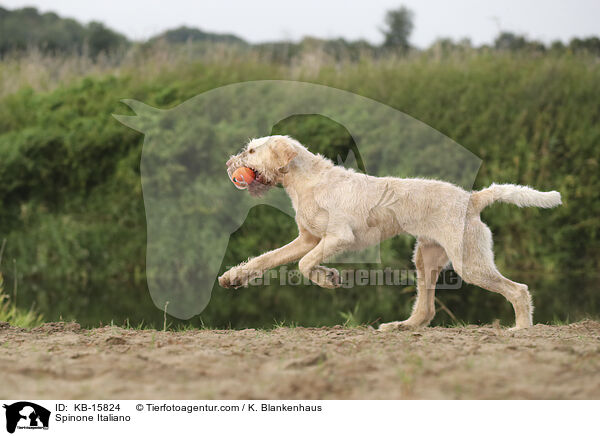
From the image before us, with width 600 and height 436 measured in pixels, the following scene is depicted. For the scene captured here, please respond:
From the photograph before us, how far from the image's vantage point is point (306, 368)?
4.44 m

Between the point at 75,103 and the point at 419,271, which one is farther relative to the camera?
the point at 75,103

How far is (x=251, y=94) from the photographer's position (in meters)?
15.2

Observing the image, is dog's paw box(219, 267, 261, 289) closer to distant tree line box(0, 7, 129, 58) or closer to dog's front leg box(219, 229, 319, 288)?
dog's front leg box(219, 229, 319, 288)

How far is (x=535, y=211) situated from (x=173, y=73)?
9.49 m

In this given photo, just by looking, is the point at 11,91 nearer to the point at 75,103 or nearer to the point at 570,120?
the point at 75,103

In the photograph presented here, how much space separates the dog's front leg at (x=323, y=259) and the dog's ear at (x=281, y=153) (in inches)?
34.8

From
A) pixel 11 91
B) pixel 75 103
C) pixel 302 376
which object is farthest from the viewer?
pixel 11 91

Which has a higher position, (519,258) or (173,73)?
(173,73)

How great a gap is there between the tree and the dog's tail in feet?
48.1

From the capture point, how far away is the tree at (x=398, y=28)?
2078 centimetres
